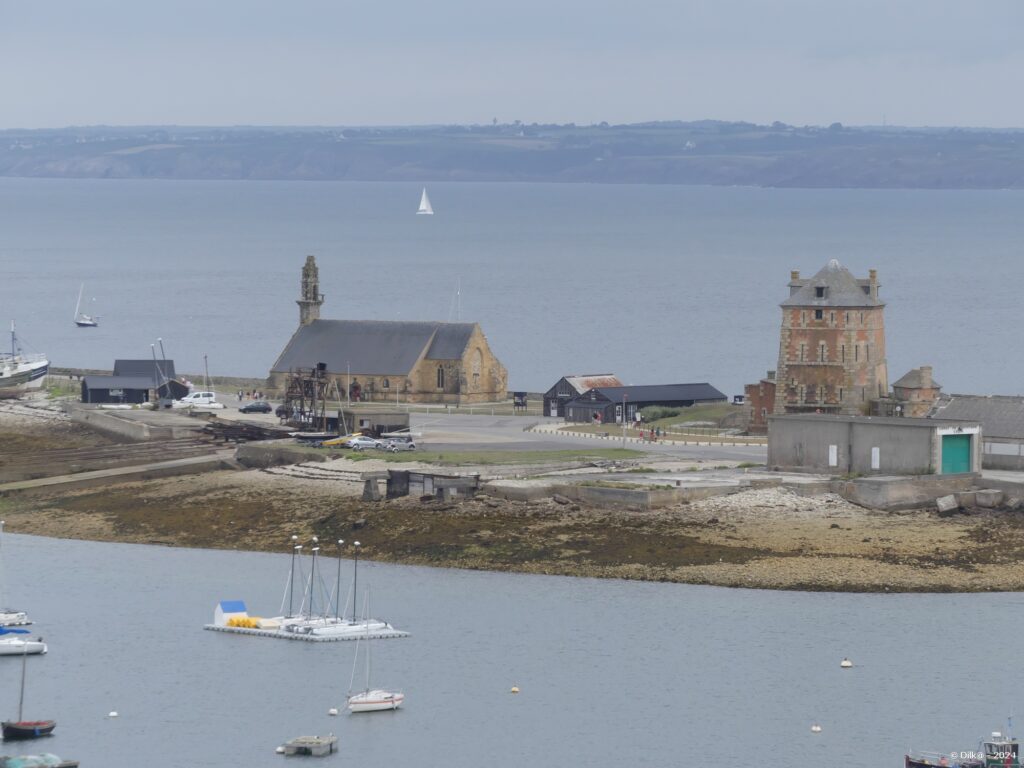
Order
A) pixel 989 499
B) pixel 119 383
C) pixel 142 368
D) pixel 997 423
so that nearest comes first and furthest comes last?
pixel 989 499 < pixel 997 423 < pixel 119 383 < pixel 142 368

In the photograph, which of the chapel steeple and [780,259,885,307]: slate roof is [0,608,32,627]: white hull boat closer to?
[780,259,885,307]: slate roof

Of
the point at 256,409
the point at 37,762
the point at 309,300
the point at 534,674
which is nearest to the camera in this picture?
the point at 37,762

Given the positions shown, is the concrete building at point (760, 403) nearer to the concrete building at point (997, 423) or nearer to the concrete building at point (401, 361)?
the concrete building at point (997, 423)

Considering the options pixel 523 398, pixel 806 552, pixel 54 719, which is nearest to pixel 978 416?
pixel 806 552

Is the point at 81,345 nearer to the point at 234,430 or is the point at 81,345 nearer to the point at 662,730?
the point at 234,430

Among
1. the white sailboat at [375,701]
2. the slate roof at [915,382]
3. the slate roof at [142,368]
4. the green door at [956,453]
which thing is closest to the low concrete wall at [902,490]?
the green door at [956,453]

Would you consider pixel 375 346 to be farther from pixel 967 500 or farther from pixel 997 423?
pixel 967 500

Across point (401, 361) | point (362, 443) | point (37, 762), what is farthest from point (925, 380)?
point (37, 762)
